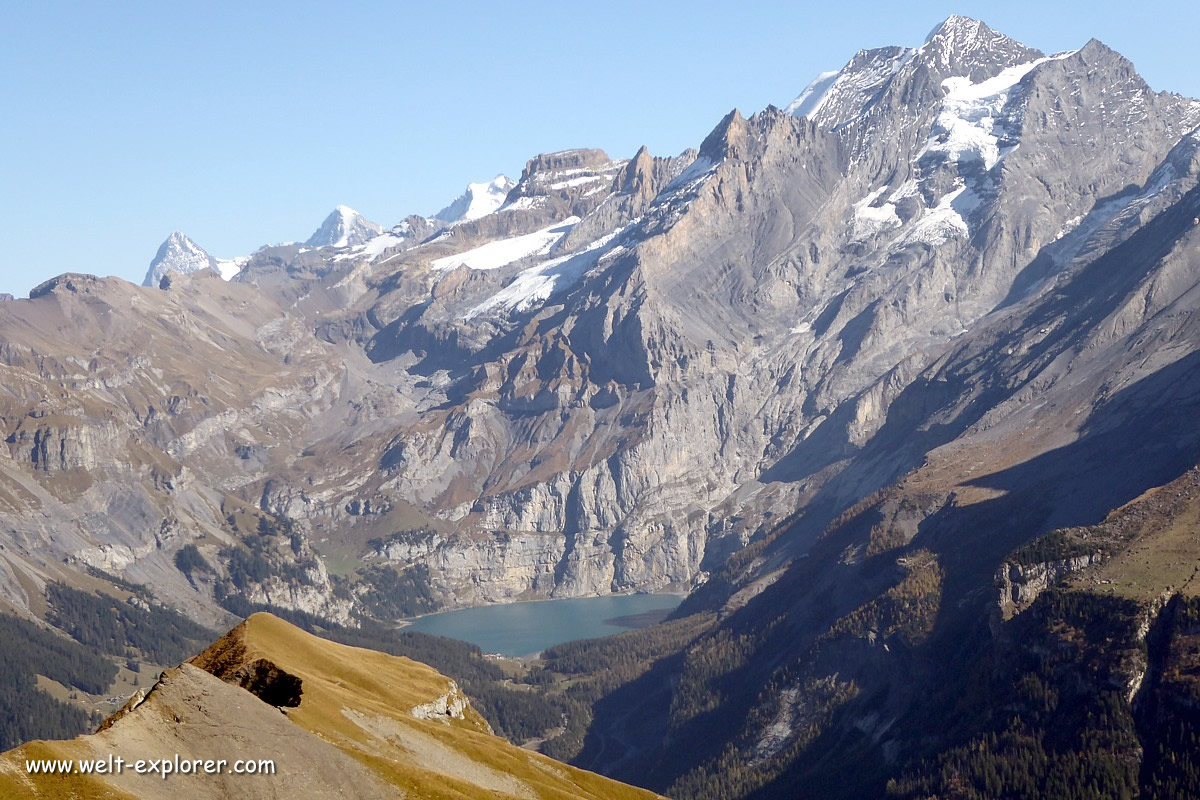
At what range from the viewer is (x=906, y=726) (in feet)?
625

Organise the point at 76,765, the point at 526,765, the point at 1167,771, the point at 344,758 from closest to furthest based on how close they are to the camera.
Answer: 1. the point at 76,765
2. the point at 344,758
3. the point at 526,765
4. the point at 1167,771

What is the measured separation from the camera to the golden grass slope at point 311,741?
7244 centimetres

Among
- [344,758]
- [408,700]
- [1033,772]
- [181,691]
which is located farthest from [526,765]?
[1033,772]

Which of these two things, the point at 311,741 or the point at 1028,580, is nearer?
the point at 311,741

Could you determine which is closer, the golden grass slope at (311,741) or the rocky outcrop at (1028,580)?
the golden grass slope at (311,741)

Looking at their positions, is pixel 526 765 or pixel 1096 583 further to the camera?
pixel 1096 583

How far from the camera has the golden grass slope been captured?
7244 cm

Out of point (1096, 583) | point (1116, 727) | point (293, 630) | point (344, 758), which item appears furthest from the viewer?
point (1096, 583)

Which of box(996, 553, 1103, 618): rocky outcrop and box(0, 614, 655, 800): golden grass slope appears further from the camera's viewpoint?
box(996, 553, 1103, 618): rocky outcrop

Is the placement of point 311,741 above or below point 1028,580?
above

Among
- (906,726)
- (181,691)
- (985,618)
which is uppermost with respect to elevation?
(181,691)

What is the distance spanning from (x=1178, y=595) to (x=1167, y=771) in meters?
24.0

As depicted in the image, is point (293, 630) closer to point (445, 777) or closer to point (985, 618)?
point (445, 777)

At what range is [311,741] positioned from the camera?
83562mm
